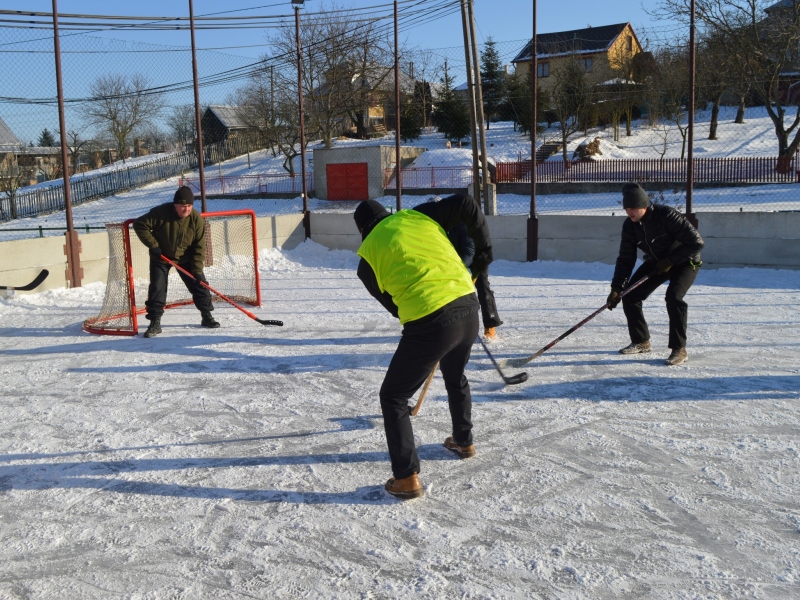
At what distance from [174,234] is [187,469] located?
400 centimetres

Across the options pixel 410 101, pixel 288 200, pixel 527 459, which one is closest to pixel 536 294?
pixel 527 459

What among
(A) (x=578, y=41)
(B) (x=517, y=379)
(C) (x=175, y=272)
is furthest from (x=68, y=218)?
(A) (x=578, y=41)

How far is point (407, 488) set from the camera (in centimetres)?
357

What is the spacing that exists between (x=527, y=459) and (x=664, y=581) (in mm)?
1306

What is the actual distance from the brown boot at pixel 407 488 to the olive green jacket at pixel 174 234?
4.75 m

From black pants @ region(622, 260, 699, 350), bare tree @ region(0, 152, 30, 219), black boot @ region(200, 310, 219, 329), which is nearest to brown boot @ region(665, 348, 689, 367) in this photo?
black pants @ region(622, 260, 699, 350)

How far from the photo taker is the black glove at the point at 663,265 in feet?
19.0

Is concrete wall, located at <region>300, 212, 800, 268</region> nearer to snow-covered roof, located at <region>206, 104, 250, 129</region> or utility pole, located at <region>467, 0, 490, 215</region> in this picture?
utility pole, located at <region>467, 0, 490, 215</region>

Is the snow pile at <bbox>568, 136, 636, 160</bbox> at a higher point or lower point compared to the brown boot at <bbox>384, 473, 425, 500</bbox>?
higher

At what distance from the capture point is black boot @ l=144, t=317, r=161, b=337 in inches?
295

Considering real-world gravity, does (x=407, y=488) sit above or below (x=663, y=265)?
below

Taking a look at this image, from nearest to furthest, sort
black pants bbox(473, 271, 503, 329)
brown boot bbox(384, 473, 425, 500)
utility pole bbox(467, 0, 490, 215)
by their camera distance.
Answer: brown boot bbox(384, 473, 425, 500), black pants bbox(473, 271, 503, 329), utility pole bbox(467, 0, 490, 215)

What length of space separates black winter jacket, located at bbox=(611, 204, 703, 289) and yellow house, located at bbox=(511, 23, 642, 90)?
1049 inches

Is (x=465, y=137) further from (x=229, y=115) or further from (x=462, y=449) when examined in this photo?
(x=462, y=449)
